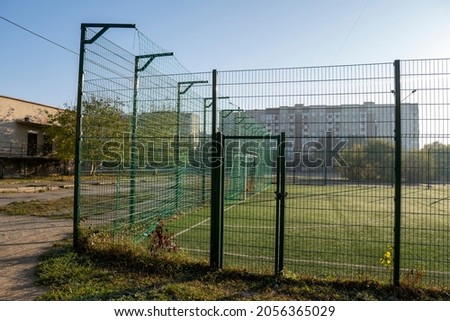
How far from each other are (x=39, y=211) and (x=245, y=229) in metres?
6.65

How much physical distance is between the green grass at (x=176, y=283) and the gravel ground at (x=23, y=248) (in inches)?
7.8

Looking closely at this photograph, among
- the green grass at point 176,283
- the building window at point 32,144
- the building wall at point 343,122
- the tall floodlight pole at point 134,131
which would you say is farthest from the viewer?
the building window at point 32,144

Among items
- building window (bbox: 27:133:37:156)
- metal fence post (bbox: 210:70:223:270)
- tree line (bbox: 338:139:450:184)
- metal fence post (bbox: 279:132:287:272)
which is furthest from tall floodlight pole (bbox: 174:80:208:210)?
building window (bbox: 27:133:37:156)

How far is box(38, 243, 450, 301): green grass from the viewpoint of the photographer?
4562mm

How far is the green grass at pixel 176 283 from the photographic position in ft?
15.0

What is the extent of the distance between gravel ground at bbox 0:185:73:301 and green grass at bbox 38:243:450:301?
199mm

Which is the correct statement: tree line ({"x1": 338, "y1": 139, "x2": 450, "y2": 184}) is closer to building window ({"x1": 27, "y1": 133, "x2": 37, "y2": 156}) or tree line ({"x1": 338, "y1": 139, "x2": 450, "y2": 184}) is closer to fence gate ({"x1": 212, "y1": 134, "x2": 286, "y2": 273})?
fence gate ({"x1": 212, "y1": 134, "x2": 286, "y2": 273})

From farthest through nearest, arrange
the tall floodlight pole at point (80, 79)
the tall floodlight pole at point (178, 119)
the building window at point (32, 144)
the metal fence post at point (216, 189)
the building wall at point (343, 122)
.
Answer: the building window at point (32, 144)
the tall floodlight pole at point (178, 119)
the tall floodlight pole at point (80, 79)
the metal fence post at point (216, 189)
the building wall at point (343, 122)

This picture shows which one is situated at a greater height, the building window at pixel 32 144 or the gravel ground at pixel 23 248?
the building window at pixel 32 144

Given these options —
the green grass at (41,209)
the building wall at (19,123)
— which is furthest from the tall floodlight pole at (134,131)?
the building wall at (19,123)

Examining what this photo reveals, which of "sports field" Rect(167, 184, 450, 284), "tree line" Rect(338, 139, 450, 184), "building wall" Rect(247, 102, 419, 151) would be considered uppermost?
"building wall" Rect(247, 102, 419, 151)

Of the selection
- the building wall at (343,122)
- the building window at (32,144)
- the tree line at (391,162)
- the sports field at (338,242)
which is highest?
the building window at (32,144)

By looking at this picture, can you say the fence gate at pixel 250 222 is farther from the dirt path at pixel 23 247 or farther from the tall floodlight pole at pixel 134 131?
the dirt path at pixel 23 247

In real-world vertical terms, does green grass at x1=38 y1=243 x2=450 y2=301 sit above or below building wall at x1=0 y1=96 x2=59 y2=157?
below
